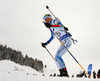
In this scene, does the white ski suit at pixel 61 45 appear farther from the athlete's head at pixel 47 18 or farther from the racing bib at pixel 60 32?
the athlete's head at pixel 47 18

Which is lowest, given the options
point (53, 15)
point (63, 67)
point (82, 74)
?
point (82, 74)

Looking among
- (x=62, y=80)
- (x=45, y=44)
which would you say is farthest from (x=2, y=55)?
(x=62, y=80)

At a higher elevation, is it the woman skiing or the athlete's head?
the athlete's head

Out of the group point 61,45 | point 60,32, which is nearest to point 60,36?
point 60,32

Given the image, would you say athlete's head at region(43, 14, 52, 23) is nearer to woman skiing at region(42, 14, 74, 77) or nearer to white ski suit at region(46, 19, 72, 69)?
woman skiing at region(42, 14, 74, 77)

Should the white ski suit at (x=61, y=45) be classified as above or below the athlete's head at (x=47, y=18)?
below

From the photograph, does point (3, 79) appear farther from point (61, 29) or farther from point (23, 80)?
point (61, 29)

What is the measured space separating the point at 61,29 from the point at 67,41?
62cm

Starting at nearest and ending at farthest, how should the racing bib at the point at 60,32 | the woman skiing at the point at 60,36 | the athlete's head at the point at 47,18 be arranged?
1. the woman skiing at the point at 60,36
2. the racing bib at the point at 60,32
3. the athlete's head at the point at 47,18

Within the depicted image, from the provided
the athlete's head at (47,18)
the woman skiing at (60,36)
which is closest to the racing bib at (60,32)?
the woman skiing at (60,36)

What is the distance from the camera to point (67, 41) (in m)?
4.78

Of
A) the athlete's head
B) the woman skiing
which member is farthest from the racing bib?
the athlete's head

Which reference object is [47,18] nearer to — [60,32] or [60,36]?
[60,32]

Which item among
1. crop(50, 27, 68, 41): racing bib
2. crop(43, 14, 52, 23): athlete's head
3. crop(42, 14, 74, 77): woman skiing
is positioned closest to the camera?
crop(42, 14, 74, 77): woman skiing
